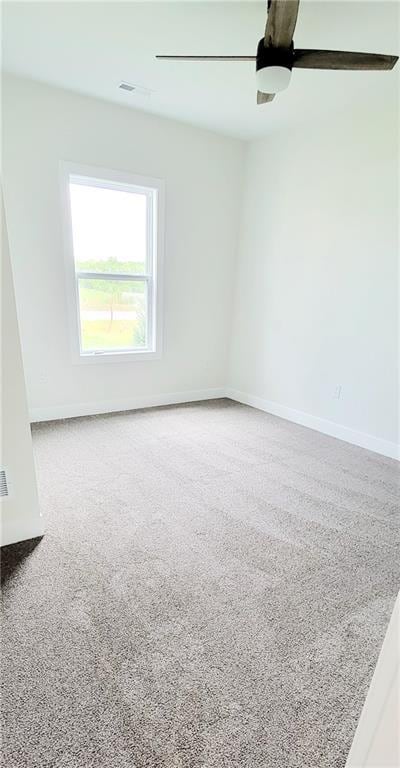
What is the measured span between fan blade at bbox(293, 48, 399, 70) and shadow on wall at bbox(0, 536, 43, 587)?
2.75m

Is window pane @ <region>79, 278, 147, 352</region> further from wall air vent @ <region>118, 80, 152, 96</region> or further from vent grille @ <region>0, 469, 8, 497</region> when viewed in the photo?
vent grille @ <region>0, 469, 8, 497</region>

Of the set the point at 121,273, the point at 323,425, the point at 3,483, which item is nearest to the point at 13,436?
the point at 3,483

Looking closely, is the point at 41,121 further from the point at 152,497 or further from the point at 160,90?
the point at 152,497

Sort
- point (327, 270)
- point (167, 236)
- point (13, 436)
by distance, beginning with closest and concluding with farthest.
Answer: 1. point (13, 436)
2. point (327, 270)
3. point (167, 236)

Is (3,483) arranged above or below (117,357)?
below

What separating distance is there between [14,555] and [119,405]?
7.29ft

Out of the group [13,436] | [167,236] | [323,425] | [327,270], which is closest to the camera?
[13,436]

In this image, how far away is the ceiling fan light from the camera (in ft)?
5.82

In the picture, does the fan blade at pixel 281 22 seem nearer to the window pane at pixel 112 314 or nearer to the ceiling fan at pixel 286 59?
the ceiling fan at pixel 286 59

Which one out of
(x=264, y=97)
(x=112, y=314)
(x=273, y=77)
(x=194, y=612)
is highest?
(x=264, y=97)

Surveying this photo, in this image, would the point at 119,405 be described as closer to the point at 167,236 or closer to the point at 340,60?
the point at 167,236

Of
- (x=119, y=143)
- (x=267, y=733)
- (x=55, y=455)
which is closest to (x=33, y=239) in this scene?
(x=119, y=143)

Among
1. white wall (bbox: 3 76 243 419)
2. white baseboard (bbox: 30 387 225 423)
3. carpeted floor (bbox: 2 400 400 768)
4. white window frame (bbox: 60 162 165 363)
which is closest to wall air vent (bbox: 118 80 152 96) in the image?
white wall (bbox: 3 76 243 419)

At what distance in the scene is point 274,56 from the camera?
5.73 feet
